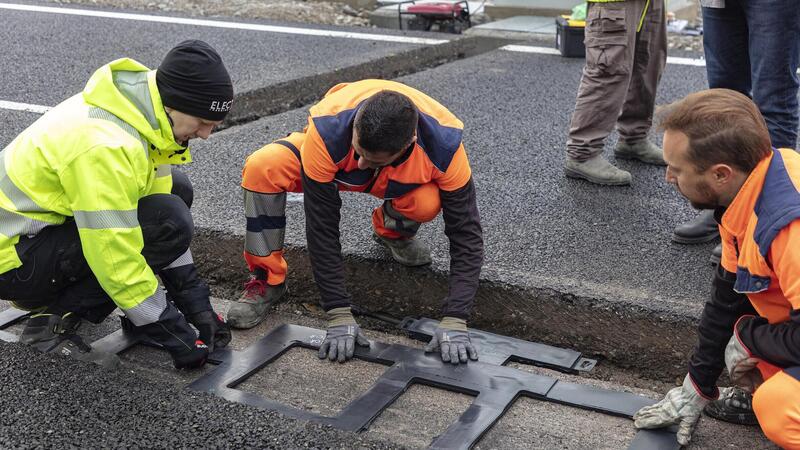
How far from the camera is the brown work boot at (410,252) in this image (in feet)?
12.1

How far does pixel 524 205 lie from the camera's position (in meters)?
4.29

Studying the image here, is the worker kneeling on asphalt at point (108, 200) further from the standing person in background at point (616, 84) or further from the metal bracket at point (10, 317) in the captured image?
the standing person in background at point (616, 84)

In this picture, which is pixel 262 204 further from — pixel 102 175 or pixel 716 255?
pixel 716 255

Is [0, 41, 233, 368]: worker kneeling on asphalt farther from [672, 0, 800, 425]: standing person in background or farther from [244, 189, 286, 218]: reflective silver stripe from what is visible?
[672, 0, 800, 425]: standing person in background

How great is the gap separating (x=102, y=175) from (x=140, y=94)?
326 millimetres

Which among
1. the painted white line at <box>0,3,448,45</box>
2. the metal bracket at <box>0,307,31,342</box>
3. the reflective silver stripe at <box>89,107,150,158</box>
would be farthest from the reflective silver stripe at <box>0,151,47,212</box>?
the painted white line at <box>0,3,448,45</box>

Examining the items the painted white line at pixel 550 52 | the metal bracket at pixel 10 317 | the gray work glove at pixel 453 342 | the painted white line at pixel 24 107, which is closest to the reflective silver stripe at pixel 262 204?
the gray work glove at pixel 453 342

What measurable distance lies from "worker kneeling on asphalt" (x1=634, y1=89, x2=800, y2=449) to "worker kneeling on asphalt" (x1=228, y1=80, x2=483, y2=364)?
0.90 m

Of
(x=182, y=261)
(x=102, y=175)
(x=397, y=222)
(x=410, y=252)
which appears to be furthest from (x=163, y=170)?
(x=410, y=252)

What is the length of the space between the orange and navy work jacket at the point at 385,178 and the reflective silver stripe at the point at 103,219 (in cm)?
70

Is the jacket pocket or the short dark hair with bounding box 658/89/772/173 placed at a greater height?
the short dark hair with bounding box 658/89/772/173

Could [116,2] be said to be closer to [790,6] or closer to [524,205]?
[524,205]

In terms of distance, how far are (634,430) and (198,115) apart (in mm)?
1720

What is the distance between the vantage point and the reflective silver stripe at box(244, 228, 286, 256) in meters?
3.50
